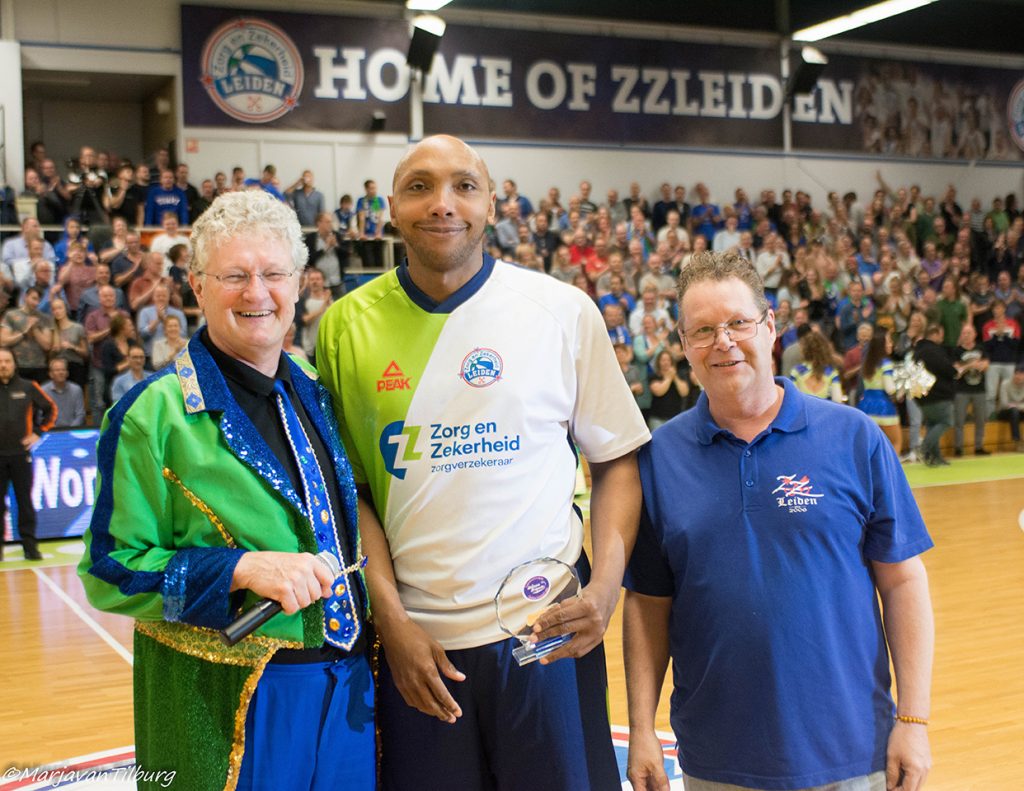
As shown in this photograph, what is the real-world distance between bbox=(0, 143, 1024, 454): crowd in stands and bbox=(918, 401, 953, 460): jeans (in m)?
0.04

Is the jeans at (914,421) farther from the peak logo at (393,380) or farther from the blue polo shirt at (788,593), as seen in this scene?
the peak logo at (393,380)

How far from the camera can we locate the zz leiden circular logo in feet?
8.48

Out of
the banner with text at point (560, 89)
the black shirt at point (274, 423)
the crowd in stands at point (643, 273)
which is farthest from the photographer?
the banner with text at point (560, 89)

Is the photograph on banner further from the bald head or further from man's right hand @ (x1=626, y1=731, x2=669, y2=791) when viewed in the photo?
man's right hand @ (x1=626, y1=731, x2=669, y2=791)

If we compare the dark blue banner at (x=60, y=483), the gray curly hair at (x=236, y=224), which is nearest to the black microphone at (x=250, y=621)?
the gray curly hair at (x=236, y=224)

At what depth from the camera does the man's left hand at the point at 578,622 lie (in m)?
2.40

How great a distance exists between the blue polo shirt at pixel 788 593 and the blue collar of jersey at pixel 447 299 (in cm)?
64

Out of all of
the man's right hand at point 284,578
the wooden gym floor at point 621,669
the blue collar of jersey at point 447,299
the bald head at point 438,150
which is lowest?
the wooden gym floor at point 621,669

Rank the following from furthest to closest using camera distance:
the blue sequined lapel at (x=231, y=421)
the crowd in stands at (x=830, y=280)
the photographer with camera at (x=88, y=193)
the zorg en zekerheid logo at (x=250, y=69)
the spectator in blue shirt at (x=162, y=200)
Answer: the zorg en zekerheid logo at (x=250, y=69) < the spectator in blue shirt at (x=162, y=200) < the photographer with camera at (x=88, y=193) < the crowd in stands at (x=830, y=280) < the blue sequined lapel at (x=231, y=421)

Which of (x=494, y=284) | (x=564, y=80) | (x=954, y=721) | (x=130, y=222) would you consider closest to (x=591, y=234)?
(x=564, y=80)

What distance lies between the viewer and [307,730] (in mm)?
2352

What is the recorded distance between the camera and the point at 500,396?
257 centimetres

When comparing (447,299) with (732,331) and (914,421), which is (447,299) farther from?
(914,421)

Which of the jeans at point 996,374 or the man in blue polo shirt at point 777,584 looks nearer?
the man in blue polo shirt at point 777,584
